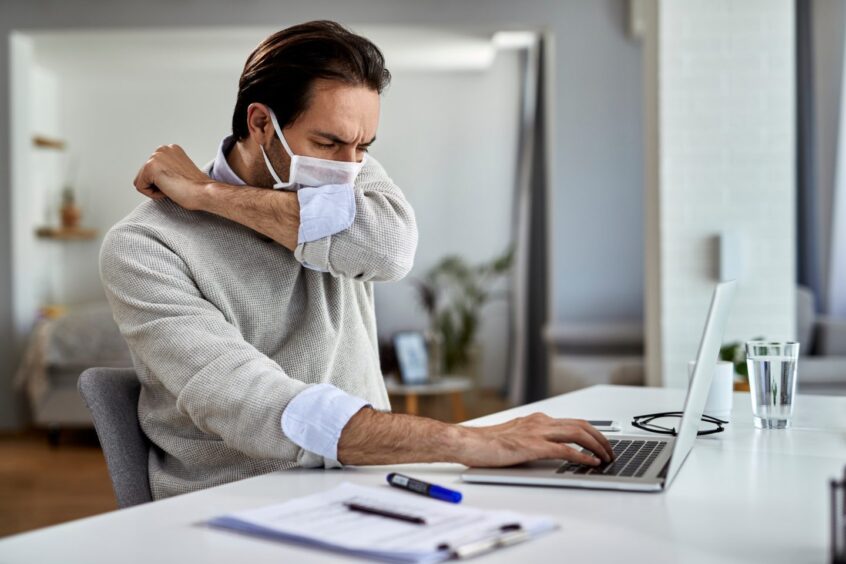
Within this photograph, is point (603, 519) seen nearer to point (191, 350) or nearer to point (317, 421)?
point (317, 421)

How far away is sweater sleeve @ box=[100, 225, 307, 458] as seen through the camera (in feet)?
3.94

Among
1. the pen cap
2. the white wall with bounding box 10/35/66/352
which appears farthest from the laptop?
the white wall with bounding box 10/35/66/352

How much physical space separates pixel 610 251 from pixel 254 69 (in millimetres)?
4574

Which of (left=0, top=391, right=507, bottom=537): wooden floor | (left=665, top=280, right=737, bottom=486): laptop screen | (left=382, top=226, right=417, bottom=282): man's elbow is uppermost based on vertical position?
(left=382, top=226, right=417, bottom=282): man's elbow

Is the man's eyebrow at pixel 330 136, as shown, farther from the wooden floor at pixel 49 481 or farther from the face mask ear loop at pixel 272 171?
the wooden floor at pixel 49 481

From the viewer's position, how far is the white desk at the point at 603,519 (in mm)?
829

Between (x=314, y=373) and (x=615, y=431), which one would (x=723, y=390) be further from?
(x=314, y=373)

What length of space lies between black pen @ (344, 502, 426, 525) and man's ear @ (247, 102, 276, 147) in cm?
81

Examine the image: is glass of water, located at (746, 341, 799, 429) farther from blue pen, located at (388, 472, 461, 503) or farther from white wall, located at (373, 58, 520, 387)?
white wall, located at (373, 58, 520, 387)

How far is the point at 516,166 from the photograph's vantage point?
7.64 m

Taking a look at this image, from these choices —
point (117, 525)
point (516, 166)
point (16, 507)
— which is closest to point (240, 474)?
point (117, 525)

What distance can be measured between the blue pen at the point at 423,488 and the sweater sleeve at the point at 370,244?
45 centimetres

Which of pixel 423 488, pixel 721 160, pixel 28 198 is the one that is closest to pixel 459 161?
pixel 28 198

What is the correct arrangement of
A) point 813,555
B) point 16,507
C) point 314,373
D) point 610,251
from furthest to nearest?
point 610,251
point 16,507
point 314,373
point 813,555
